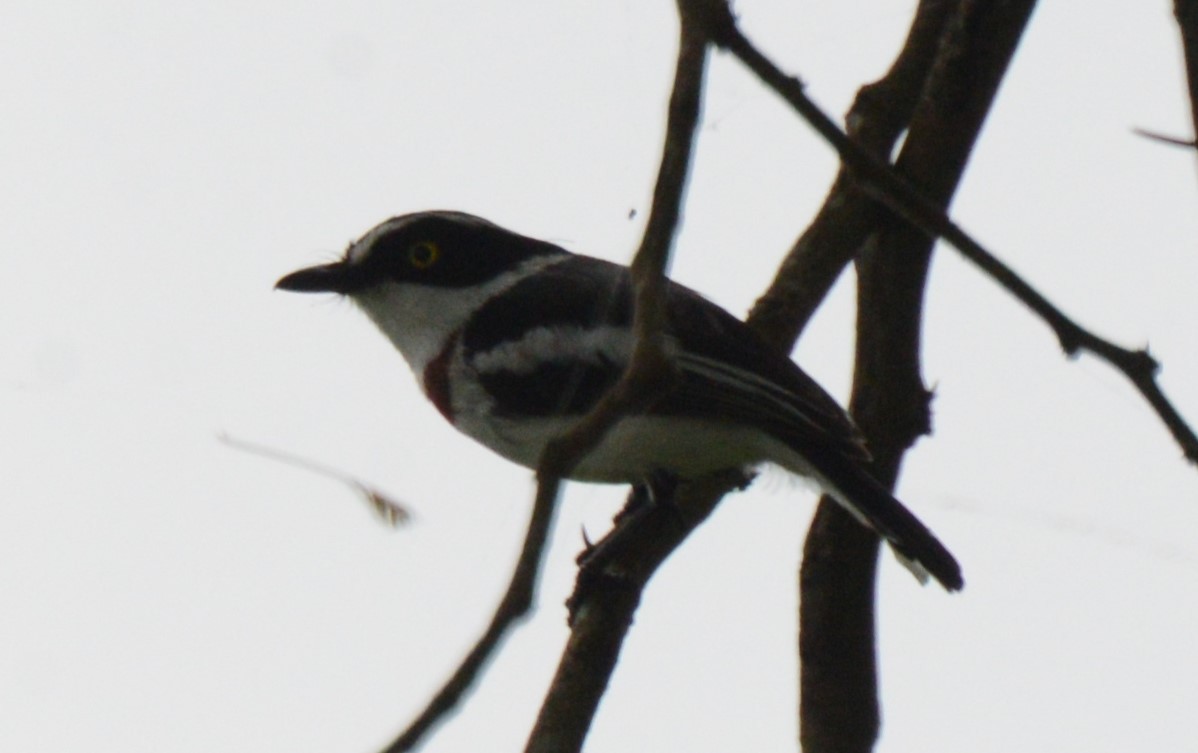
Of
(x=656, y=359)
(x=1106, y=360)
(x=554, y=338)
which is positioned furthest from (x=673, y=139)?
(x=554, y=338)

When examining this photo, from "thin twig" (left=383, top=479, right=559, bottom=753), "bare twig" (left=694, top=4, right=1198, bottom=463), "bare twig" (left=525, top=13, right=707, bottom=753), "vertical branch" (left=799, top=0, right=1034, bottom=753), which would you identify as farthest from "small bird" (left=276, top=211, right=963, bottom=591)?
"thin twig" (left=383, top=479, right=559, bottom=753)

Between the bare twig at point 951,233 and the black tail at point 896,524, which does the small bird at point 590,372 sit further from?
the bare twig at point 951,233

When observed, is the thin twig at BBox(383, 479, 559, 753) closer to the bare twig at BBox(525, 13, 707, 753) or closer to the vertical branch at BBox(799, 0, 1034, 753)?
the bare twig at BBox(525, 13, 707, 753)

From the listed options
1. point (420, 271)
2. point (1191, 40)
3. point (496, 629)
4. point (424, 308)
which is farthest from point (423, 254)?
point (496, 629)

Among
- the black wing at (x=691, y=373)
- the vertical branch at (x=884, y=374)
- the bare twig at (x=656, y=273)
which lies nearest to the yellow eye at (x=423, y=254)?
the black wing at (x=691, y=373)

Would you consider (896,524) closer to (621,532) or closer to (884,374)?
(884,374)

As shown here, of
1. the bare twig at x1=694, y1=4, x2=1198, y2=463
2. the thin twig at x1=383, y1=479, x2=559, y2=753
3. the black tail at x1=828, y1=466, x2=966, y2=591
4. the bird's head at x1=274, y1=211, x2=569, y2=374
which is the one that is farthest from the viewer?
the bird's head at x1=274, y1=211, x2=569, y2=374
